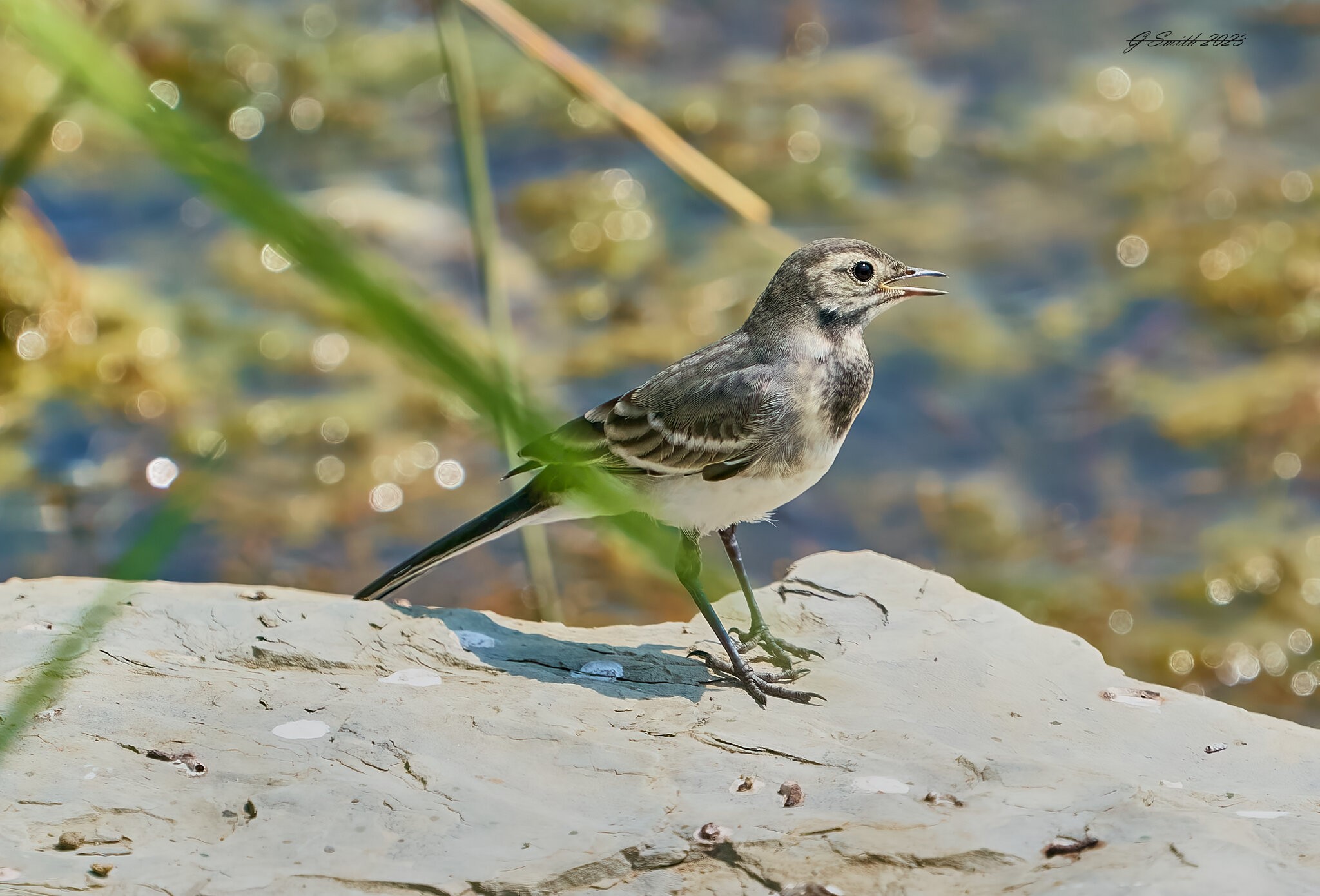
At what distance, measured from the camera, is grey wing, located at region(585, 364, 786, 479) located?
4.80 meters

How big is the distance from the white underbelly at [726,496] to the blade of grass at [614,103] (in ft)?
6.64

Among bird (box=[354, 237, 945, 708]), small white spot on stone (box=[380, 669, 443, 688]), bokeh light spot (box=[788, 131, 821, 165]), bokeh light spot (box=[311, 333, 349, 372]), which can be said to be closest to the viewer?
small white spot on stone (box=[380, 669, 443, 688])

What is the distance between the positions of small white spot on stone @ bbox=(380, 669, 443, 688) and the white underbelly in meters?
1.09

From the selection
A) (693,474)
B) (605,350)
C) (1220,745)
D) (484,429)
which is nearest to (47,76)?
(605,350)

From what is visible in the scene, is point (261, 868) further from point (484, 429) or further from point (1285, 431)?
point (1285, 431)

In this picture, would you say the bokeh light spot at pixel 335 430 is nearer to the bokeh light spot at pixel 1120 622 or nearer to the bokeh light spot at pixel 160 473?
the bokeh light spot at pixel 160 473

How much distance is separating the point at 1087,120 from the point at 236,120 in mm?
7438

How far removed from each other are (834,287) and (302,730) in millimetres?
2588

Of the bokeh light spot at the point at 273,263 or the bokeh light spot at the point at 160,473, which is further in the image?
the bokeh light spot at the point at 273,263

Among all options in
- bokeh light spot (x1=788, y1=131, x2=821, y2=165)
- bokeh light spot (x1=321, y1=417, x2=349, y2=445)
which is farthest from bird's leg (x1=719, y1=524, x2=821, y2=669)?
bokeh light spot (x1=788, y1=131, x2=821, y2=165)

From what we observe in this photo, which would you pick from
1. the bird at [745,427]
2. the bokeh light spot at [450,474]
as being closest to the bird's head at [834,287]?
the bird at [745,427]

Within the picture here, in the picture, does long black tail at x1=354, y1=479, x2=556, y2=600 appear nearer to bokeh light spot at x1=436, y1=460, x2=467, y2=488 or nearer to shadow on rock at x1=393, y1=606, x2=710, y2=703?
shadow on rock at x1=393, y1=606, x2=710, y2=703

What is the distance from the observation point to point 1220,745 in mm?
4215

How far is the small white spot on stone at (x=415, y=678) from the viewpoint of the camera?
443cm
